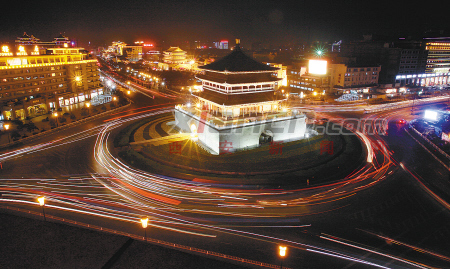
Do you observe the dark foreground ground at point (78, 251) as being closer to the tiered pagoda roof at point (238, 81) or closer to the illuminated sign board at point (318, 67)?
the tiered pagoda roof at point (238, 81)

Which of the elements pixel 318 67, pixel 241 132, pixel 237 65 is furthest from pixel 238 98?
pixel 318 67

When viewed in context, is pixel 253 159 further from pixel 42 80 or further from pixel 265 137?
pixel 42 80

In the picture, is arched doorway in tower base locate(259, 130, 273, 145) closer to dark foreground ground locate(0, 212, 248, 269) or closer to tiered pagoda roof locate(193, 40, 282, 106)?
tiered pagoda roof locate(193, 40, 282, 106)

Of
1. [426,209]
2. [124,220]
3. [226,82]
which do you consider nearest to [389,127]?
[426,209]

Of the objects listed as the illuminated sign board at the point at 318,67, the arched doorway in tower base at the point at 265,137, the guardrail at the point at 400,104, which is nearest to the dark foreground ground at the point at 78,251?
the arched doorway in tower base at the point at 265,137

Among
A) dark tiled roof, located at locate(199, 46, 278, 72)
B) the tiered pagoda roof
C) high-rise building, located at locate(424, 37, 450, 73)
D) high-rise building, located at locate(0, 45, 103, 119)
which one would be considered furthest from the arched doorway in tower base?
high-rise building, located at locate(424, 37, 450, 73)

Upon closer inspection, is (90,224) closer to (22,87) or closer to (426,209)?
(426,209)
